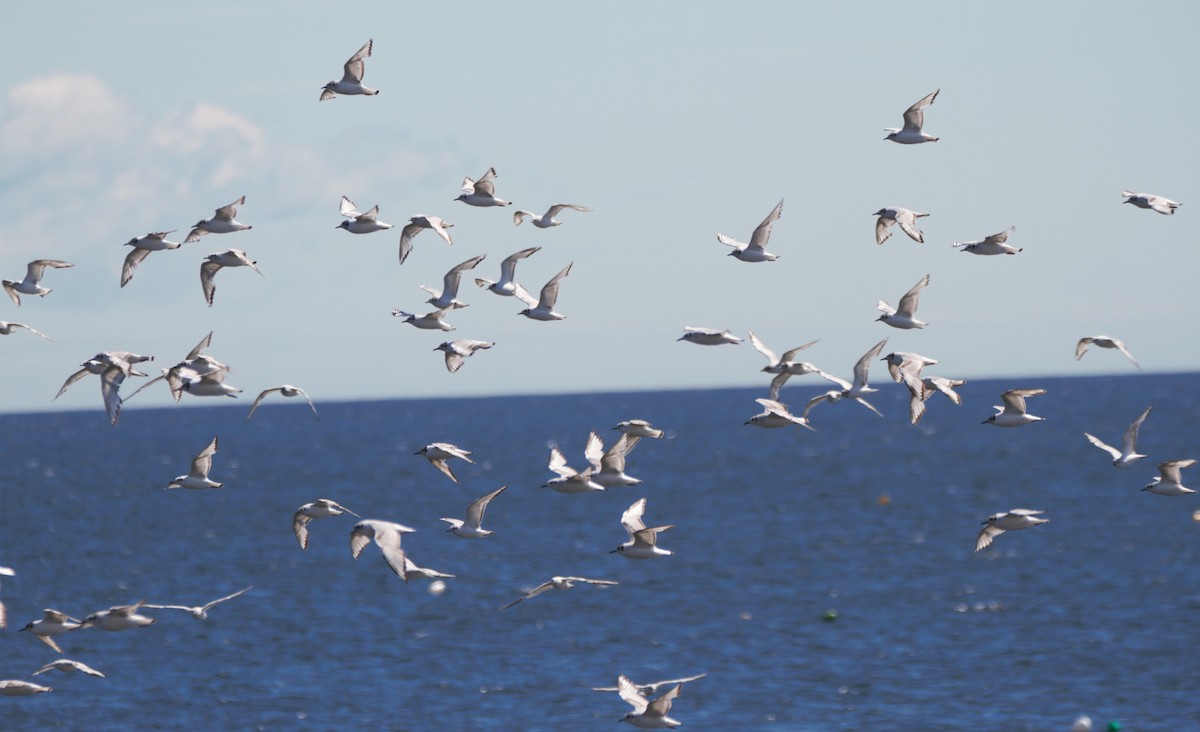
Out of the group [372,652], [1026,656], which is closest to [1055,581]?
[1026,656]

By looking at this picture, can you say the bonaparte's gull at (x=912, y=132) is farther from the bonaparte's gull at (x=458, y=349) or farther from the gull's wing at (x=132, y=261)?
the gull's wing at (x=132, y=261)

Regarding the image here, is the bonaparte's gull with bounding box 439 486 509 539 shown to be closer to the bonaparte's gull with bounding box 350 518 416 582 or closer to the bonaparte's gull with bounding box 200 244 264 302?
the bonaparte's gull with bounding box 350 518 416 582

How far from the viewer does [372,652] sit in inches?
3012

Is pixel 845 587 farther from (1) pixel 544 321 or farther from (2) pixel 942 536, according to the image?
(1) pixel 544 321

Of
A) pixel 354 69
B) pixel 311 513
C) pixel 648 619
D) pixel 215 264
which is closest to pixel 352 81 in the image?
pixel 354 69

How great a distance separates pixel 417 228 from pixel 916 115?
11.6 m

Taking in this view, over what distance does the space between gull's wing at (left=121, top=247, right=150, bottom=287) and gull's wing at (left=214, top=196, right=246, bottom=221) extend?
139 inches

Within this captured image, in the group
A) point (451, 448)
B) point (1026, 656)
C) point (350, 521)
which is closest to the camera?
point (451, 448)

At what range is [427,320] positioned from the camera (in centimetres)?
3950

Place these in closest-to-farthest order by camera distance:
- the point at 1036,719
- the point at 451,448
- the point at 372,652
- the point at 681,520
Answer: the point at 451,448 < the point at 1036,719 < the point at 372,652 < the point at 681,520

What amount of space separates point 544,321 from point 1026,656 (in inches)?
1617

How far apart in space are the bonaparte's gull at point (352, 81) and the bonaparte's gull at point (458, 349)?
605 centimetres

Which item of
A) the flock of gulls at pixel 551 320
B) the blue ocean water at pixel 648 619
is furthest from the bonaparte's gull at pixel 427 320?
the blue ocean water at pixel 648 619

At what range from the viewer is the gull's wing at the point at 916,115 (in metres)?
36.3
